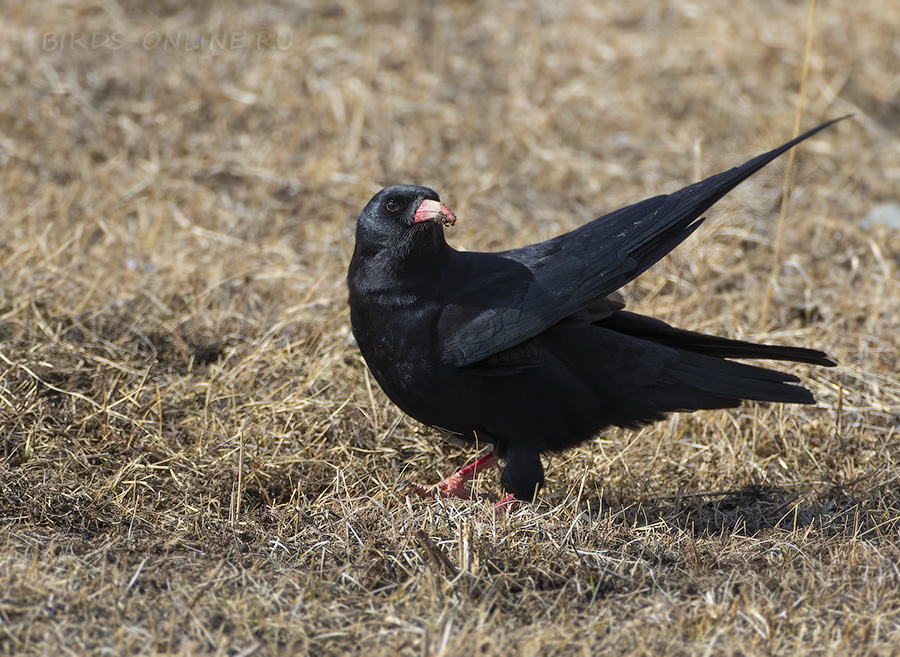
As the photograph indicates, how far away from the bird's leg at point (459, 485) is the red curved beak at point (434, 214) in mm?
996

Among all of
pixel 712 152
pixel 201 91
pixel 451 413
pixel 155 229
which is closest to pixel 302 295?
pixel 155 229

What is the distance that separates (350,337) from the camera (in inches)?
189

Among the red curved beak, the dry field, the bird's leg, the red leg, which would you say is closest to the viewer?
the dry field

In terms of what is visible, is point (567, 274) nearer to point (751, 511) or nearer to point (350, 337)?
point (751, 511)

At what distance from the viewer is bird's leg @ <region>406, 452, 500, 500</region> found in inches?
160

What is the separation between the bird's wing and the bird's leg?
0.60 metres

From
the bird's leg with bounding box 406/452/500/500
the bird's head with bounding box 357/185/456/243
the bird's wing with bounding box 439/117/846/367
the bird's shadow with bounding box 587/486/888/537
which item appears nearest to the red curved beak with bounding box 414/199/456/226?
the bird's head with bounding box 357/185/456/243

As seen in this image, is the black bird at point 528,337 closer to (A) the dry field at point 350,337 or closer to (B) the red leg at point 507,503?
(B) the red leg at point 507,503

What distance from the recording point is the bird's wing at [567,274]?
3.73 m

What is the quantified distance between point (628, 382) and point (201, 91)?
4320mm

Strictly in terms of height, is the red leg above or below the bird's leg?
above

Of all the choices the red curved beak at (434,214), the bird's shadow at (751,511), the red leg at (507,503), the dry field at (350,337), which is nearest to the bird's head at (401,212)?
the red curved beak at (434,214)

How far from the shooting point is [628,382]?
3982 mm

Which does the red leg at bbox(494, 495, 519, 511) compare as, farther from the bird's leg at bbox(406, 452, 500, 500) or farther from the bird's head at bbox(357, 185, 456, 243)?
the bird's head at bbox(357, 185, 456, 243)
